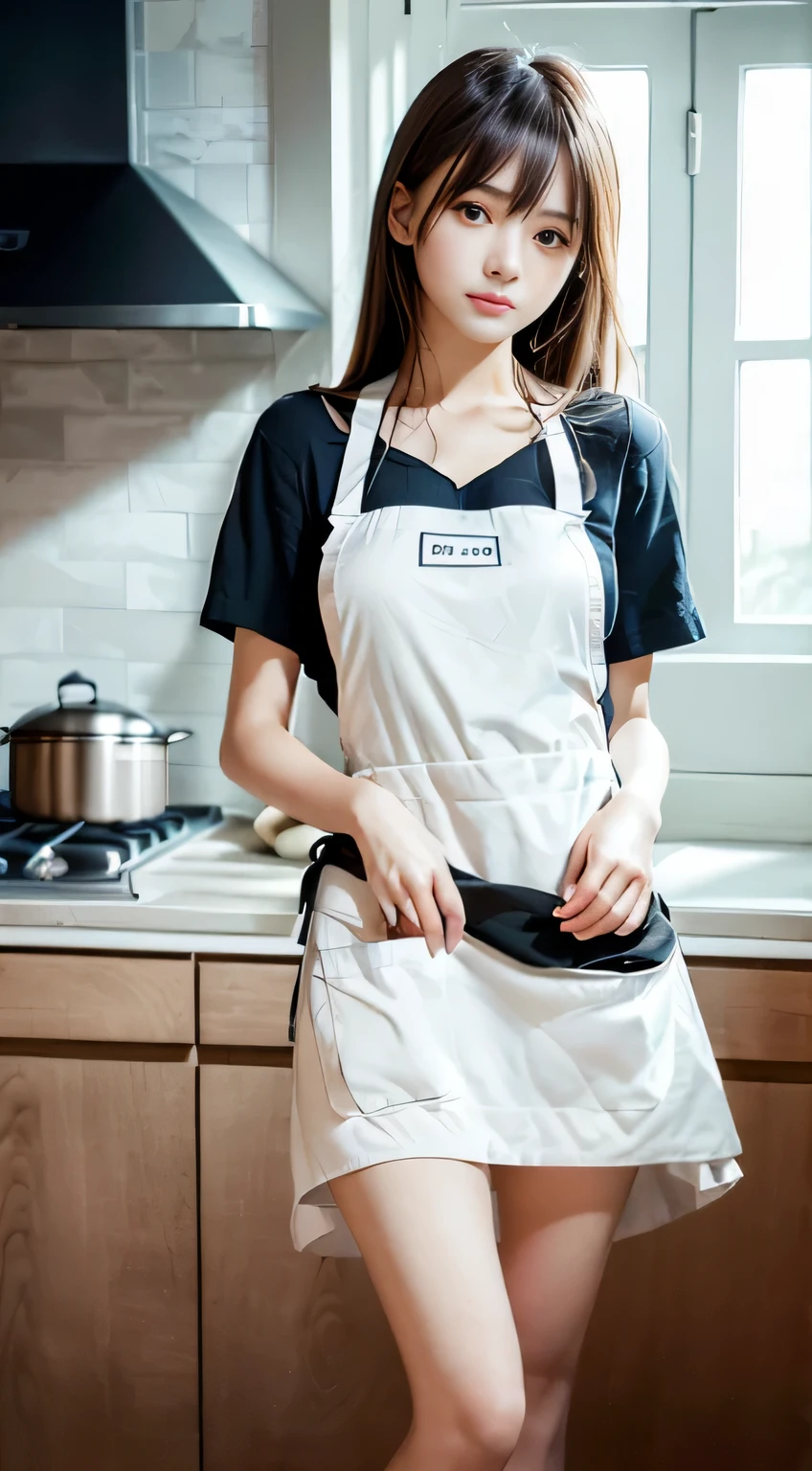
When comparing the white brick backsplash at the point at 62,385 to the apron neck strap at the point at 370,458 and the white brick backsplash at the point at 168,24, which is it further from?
the apron neck strap at the point at 370,458

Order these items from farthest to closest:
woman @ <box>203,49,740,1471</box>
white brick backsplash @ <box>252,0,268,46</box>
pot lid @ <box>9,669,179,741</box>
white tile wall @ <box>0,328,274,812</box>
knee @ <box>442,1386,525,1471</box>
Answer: white tile wall @ <box>0,328,274,812</box> < white brick backsplash @ <box>252,0,268,46</box> < pot lid @ <box>9,669,179,741</box> < woman @ <box>203,49,740,1471</box> < knee @ <box>442,1386,525,1471</box>

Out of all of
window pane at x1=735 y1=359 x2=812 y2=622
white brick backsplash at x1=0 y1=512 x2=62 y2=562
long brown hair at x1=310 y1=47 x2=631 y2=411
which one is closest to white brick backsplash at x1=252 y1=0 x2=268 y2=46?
white brick backsplash at x1=0 y1=512 x2=62 y2=562

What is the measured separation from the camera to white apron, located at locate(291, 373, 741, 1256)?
104cm

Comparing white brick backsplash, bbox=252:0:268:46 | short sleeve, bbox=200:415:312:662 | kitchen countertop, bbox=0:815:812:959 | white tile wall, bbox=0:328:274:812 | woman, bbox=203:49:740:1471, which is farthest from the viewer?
white tile wall, bbox=0:328:274:812

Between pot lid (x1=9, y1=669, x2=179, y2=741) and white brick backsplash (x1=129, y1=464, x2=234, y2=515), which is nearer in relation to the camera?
pot lid (x1=9, y1=669, x2=179, y2=741)

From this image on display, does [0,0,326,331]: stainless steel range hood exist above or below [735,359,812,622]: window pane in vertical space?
above

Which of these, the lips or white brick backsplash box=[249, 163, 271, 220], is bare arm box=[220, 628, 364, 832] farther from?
white brick backsplash box=[249, 163, 271, 220]

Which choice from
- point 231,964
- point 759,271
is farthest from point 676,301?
point 231,964

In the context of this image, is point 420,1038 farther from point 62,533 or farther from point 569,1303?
point 62,533

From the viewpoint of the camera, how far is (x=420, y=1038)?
1013mm

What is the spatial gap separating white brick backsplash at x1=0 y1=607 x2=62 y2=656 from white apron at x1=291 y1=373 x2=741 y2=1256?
3.63ft

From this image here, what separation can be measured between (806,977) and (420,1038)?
2.16 ft

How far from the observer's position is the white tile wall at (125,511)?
6.67 feet

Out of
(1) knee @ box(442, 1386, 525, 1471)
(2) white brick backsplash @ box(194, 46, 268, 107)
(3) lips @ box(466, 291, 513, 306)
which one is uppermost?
(2) white brick backsplash @ box(194, 46, 268, 107)
